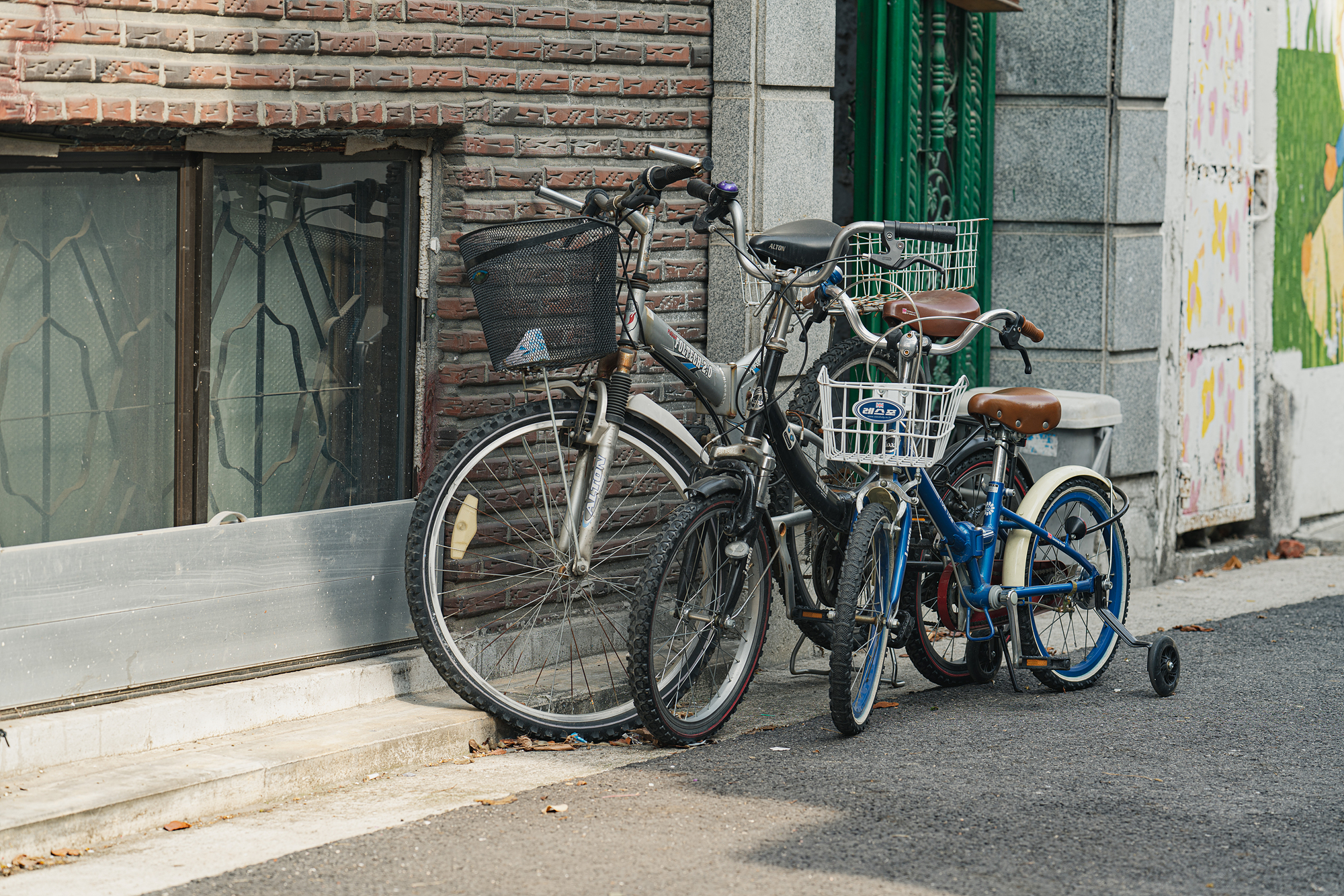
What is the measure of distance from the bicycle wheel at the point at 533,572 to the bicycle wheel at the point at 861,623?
25.8 inches

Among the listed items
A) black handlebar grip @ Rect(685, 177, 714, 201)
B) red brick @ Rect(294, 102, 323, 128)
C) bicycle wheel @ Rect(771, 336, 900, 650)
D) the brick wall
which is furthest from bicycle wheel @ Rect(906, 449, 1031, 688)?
red brick @ Rect(294, 102, 323, 128)

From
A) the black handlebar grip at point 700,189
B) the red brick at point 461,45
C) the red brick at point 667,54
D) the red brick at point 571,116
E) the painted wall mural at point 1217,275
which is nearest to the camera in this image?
the black handlebar grip at point 700,189

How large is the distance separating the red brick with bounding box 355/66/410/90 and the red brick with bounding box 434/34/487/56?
174mm

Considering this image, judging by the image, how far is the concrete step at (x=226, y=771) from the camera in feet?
13.6

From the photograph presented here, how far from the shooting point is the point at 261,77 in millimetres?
5000

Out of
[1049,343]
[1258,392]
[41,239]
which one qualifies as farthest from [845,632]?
[1258,392]

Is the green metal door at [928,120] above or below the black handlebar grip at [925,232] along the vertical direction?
above

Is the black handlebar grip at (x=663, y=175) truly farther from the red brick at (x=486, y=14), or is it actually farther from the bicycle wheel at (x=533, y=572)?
the red brick at (x=486, y=14)

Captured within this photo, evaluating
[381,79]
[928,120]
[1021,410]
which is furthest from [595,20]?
[928,120]

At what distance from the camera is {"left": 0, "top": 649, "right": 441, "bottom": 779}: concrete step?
4.48m

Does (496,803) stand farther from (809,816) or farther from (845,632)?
(845,632)

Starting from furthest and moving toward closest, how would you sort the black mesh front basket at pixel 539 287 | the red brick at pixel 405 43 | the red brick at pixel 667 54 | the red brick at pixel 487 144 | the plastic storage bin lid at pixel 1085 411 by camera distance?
the plastic storage bin lid at pixel 1085 411
the red brick at pixel 667 54
the red brick at pixel 487 144
the red brick at pixel 405 43
the black mesh front basket at pixel 539 287

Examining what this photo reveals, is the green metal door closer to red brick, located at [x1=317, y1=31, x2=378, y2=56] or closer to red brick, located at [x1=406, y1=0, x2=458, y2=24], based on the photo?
red brick, located at [x1=406, y1=0, x2=458, y2=24]

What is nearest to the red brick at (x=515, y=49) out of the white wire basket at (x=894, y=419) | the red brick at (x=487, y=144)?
the red brick at (x=487, y=144)
